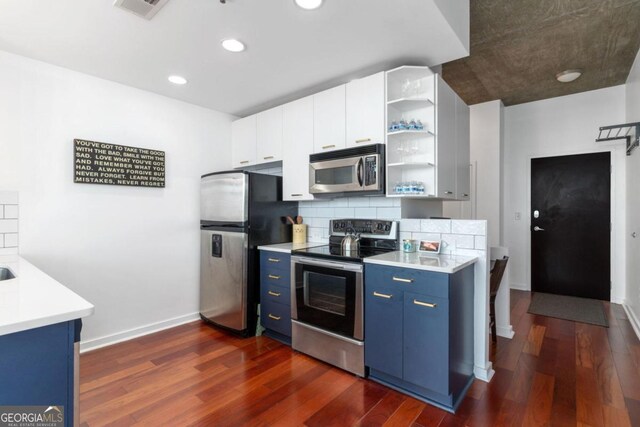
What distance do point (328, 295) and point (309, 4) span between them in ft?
6.43

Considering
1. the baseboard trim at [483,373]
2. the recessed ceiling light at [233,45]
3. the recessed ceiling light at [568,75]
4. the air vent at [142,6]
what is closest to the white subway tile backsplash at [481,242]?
the baseboard trim at [483,373]

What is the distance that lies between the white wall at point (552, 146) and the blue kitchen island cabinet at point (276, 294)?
12.0 ft

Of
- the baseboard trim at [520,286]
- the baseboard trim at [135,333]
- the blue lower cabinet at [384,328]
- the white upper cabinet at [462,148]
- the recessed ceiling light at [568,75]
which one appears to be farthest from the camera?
the baseboard trim at [520,286]

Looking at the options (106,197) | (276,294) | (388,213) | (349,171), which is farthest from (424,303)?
(106,197)

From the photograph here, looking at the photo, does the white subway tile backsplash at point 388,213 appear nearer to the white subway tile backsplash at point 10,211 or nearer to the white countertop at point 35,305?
the white countertop at point 35,305

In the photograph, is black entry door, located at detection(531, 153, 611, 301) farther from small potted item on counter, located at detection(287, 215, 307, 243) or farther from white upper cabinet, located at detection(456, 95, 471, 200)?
small potted item on counter, located at detection(287, 215, 307, 243)

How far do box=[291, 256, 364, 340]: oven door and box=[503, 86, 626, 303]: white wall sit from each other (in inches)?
139

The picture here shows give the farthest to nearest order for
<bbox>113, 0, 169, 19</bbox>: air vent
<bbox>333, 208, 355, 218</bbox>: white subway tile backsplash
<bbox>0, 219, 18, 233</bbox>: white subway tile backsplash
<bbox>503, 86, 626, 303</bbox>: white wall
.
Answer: <bbox>503, 86, 626, 303</bbox>: white wall, <bbox>333, 208, 355, 218</bbox>: white subway tile backsplash, <bbox>0, 219, 18, 233</bbox>: white subway tile backsplash, <bbox>113, 0, 169, 19</bbox>: air vent

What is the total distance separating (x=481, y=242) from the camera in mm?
2264

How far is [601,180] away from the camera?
4.06 metres

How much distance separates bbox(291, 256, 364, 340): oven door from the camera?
2258 mm

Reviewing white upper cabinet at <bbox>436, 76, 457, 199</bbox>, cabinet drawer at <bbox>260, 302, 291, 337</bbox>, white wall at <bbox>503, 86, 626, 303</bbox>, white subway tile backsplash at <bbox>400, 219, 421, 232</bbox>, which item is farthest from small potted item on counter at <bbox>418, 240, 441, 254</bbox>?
white wall at <bbox>503, 86, 626, 303</bbox>

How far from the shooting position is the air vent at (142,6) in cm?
177

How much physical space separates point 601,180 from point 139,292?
560cm
